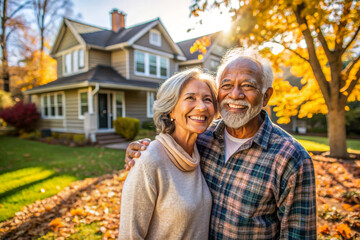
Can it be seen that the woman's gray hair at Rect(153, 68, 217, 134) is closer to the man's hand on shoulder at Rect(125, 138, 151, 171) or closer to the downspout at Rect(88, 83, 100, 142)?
the man's hand on shoulder at Rect(125, 138, 151, 171)

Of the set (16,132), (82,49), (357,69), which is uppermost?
(82,49)

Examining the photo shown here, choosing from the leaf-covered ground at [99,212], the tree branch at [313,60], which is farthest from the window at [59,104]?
the tree branch at [313,60]

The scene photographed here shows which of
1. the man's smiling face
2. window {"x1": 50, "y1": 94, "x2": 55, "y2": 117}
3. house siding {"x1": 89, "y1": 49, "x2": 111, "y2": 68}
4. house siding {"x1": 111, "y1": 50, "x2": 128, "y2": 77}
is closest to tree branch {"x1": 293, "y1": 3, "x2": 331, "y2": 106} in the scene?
the man's smiling face

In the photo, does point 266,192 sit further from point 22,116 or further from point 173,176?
point 22,116

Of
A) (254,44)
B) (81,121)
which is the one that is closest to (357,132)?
(254,44)

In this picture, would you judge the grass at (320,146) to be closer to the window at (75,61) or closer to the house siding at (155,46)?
the house siding at (155,46)

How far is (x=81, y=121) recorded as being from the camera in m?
14.3

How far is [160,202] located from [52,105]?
17.8 m

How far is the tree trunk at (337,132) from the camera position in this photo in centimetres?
680

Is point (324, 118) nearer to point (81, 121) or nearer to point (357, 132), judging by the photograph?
point (357, 132)

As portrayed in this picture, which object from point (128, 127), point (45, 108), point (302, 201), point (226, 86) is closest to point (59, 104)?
point (45, 108)

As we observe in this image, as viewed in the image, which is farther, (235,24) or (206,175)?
(235,24)

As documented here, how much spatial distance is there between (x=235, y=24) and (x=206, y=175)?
399 cm

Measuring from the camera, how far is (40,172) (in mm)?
6660
